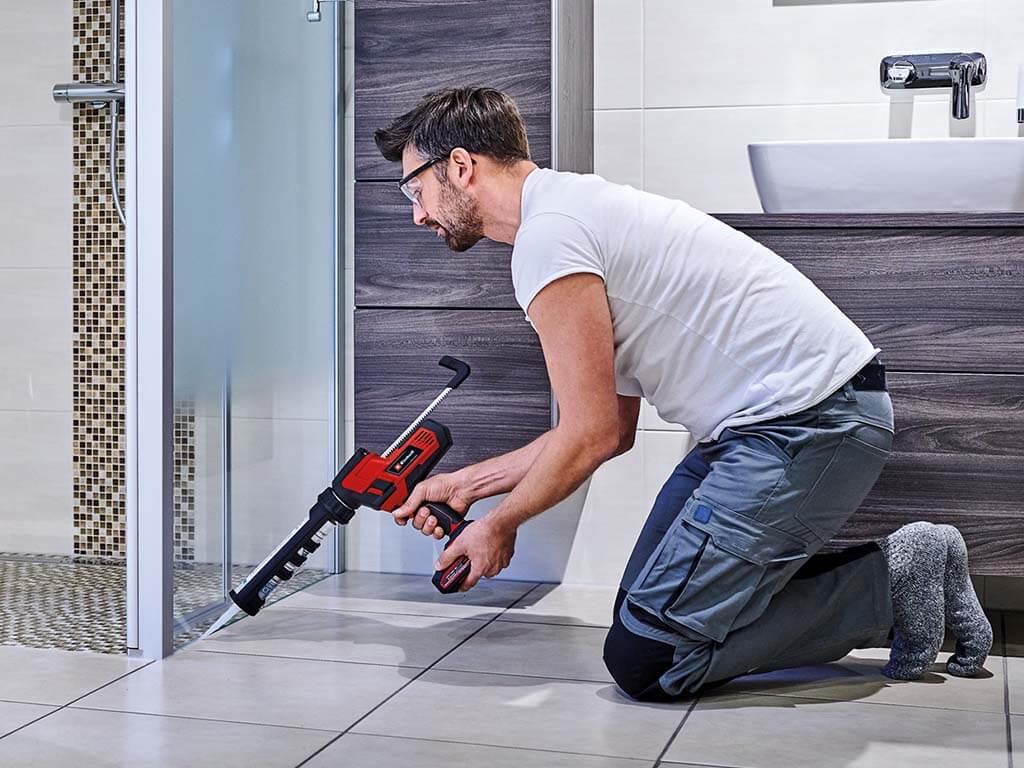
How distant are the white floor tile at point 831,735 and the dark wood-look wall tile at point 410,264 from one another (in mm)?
960

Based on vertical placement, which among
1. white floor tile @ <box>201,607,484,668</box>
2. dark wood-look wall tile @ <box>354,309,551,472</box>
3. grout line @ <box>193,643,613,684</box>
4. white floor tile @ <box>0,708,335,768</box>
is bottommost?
white floor tile @ <box>201,607,484,668</box>

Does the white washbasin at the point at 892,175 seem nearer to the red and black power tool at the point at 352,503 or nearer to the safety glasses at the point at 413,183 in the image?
the safety glasses at the point at 413,183

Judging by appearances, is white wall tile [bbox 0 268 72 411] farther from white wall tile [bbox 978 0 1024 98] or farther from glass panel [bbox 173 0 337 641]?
white wall tile [bbox 978 0 1024 98]

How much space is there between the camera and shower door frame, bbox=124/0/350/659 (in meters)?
2.12

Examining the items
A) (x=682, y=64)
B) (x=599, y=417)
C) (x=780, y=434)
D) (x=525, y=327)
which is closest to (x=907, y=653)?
(x=780, y=434)

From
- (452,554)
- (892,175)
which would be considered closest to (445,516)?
(452,554)

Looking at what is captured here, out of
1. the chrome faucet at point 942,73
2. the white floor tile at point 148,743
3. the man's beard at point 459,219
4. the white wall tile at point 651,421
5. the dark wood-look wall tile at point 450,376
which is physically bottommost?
the white floor tile at point 148,743

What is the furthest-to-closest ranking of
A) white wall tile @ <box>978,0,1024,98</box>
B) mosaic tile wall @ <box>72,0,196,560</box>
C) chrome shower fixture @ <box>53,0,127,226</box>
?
mosaic tile wall @ <box>72,0,196,560</box> < chrome shower fixture @ <box>53,0,127,226</box> < white wall tile @ <box>978,0,1024,98</box>

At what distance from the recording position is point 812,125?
2.71 m

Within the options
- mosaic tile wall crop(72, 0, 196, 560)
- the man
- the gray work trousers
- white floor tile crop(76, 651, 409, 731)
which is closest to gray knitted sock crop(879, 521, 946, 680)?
the man

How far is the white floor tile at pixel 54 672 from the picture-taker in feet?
6.47

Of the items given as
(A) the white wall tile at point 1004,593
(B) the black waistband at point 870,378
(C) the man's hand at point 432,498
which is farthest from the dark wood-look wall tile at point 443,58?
(A) the white wall tile at point 1004,593

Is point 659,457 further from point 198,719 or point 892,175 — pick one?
point 198,719

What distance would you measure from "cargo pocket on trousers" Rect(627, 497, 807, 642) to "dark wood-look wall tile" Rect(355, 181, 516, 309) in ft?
2.49
